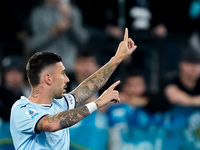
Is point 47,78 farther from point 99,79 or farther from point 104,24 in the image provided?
point 104,24

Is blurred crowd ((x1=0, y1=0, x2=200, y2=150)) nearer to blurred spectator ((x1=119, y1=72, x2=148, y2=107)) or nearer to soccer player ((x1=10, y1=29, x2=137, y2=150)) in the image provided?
Answer: blurred spectator ((x1=119, y1=72, x2=148, y2=107))

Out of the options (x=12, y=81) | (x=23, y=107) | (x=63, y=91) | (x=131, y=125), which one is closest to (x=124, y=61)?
(x=131, y=125)

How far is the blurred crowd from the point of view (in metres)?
6.80

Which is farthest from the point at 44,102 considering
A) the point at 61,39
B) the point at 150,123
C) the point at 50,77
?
the point at 61,39

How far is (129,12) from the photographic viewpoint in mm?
8703

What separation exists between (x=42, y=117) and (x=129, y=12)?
5140mm

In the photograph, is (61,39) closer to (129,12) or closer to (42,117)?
(129,12)

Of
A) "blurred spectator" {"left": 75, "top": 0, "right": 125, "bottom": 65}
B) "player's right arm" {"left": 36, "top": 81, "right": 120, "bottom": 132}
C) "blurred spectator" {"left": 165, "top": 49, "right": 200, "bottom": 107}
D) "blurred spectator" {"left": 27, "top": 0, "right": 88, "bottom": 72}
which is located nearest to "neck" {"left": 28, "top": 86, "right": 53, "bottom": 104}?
"player's right arm" {"left": 36, "top": 81, "right": 120, "bottom": 132}

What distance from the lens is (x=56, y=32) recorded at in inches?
329

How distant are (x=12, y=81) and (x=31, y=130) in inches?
145

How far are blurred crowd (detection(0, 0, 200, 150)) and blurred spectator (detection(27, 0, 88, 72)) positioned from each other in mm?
20

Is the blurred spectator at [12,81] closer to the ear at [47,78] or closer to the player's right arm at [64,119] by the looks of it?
the ear at [47,78]

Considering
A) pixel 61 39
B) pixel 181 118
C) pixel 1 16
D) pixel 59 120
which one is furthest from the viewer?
pixel 1 16

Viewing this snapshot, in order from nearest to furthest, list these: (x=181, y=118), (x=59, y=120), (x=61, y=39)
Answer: (x=59, y=120)
(x=181, y=118)
(x=61, y=39)
